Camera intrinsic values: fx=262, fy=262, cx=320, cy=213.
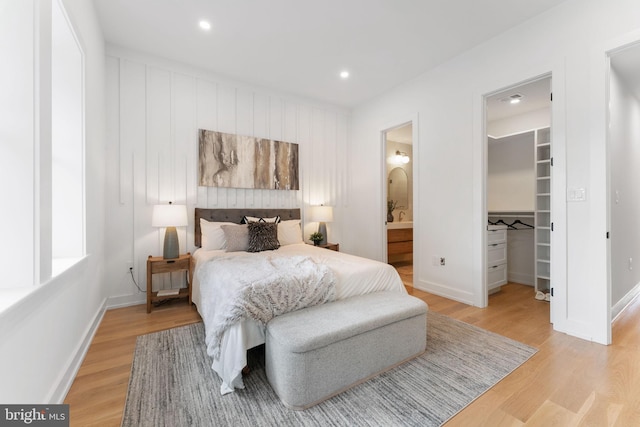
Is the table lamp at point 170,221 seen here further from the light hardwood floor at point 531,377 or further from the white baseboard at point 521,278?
the white baseboard at point 521,278

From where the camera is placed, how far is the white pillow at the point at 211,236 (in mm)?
3182

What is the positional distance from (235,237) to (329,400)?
6.86 feet

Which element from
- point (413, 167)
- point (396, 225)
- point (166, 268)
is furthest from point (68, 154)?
point (396, 225)

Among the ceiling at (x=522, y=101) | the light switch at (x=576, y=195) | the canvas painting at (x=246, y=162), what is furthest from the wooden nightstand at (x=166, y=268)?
the ceiling at (x=522, y=101)

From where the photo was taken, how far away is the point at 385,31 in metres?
2.74

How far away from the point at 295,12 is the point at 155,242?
2958 millimetres

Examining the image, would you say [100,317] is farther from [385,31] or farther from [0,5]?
[385,31]

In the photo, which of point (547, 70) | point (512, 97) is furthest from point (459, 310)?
point (512, 97)

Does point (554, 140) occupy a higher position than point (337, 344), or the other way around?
point (554, 140)

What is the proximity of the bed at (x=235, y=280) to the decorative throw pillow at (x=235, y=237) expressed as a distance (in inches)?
0.4

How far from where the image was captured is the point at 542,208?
3.49 m

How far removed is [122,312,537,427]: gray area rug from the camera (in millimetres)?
1378

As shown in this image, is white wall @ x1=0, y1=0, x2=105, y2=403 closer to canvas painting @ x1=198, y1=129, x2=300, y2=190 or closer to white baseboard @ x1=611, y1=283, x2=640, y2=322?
canvas painting @ x1=198, y1=129, x2=300, y2=190

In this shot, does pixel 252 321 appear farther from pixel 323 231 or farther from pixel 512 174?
pixel 512 174
